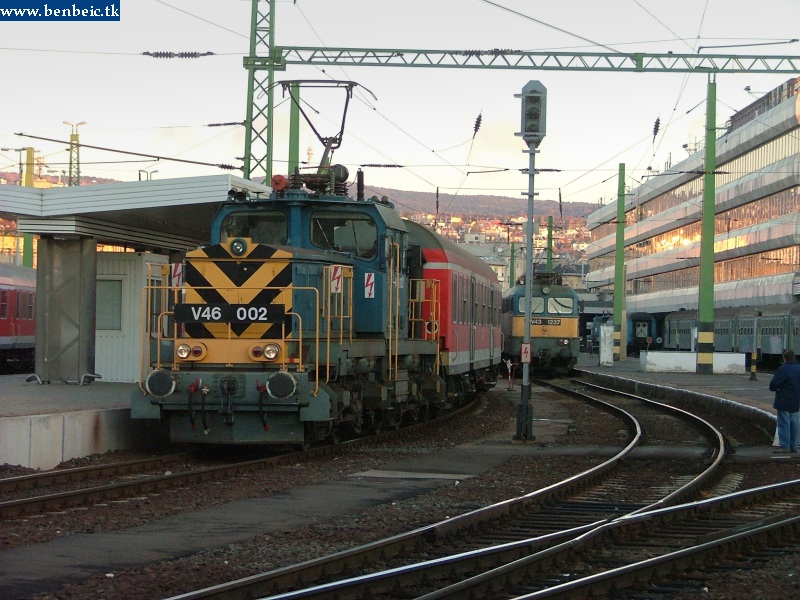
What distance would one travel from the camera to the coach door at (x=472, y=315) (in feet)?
73.6

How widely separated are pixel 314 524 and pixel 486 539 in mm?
1520

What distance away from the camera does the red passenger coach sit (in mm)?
18828

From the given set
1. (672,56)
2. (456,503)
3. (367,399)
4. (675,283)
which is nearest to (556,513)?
(456,503)

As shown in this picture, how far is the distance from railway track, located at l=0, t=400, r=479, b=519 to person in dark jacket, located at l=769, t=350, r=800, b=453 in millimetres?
6207

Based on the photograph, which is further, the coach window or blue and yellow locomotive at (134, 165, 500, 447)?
the coach window

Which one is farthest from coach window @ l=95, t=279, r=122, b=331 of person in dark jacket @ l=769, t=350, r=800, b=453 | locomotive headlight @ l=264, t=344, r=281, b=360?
person in dark jacket @ l=769, t=350, r=800, b=453

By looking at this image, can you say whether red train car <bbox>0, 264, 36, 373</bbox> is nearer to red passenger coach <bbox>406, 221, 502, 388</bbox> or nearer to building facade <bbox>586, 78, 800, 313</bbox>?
red passenger coach <bbox>406, 221, 502, 388</bbox>

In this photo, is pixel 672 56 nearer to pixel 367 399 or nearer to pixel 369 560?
pixel 367 399

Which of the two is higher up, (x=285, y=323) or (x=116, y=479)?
(x=285, y=323)

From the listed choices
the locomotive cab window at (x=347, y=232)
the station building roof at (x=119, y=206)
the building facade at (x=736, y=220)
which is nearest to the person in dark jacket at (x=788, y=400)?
the locomotive cab window at (x=347, y=232)

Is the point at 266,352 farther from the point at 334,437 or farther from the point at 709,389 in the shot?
the point at 709,389

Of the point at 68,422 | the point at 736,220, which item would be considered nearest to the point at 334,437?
the point at 68,422

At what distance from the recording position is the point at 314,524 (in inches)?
380

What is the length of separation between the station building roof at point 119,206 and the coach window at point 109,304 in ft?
2.82
